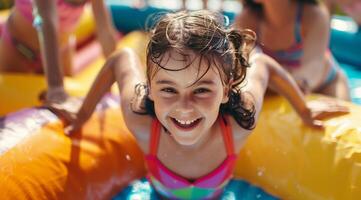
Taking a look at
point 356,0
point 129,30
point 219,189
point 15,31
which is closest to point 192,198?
point 219,189

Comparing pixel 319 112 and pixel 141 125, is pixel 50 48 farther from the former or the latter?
pixel 319 112

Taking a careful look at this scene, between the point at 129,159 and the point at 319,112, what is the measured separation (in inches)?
23.6

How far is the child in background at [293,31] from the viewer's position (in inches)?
76.7

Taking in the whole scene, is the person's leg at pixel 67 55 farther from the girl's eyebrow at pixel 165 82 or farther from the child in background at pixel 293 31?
the girl's eyebrow at pixel 165 82

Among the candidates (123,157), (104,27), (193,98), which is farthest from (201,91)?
(104,27)

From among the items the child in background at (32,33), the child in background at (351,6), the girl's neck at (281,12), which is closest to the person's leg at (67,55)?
the child in background at (32,33)

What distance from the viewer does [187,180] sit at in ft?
4.90

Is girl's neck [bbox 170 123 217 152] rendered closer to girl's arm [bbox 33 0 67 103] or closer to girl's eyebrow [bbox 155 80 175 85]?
girl's eyebrow [bbox 155 80 175 85]

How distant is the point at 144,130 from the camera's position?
4.85ft

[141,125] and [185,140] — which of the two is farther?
[141,125]

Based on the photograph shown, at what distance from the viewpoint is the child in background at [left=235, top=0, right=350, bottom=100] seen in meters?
1.95

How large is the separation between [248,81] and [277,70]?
119 mm

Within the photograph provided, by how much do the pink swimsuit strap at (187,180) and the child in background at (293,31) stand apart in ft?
1.83

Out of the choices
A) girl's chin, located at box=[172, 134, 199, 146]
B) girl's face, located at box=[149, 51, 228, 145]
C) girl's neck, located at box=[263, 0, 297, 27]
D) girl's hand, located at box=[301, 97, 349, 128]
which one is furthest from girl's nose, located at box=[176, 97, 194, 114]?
girl's neck, located at box=[263, 0, 297, 27]
